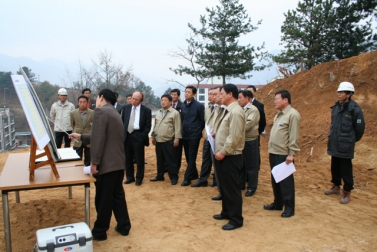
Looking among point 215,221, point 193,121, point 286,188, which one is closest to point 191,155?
point 193,121

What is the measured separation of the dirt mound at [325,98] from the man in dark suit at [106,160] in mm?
6664

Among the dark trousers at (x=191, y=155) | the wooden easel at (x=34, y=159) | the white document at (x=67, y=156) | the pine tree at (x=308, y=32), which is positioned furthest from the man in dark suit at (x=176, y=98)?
the pine tree at (x=308, y=32)

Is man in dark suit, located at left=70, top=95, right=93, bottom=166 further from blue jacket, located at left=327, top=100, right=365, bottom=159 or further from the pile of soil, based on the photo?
blue jacket, located at left=327, top=100, right=365, bottom=159

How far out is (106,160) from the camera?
3.78m

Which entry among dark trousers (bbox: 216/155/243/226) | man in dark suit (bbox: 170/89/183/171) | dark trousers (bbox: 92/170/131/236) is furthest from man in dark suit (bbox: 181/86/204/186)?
dark trousers (bbox: 92/170/131/236)

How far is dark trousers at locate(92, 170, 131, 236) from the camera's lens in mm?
3846

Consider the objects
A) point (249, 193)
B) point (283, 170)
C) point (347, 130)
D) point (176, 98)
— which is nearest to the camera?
point (283, 170)

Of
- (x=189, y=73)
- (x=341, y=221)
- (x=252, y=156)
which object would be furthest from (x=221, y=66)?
(x=341, y=221)

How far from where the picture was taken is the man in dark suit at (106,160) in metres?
3.73

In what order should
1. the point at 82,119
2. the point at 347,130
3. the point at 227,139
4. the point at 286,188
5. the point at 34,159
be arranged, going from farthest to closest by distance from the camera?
1. the point at 82,119
2. the point at 347,130
3. the point at 286,188
4. the point at 227,139
5. the point at 34,159

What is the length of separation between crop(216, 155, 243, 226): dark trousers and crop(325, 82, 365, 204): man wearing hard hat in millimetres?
2193

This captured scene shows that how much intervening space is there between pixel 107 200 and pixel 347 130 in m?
3.99

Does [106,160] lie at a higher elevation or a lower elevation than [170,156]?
higher

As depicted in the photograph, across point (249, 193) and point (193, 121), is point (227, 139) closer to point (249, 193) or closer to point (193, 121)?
point (249, 193)
